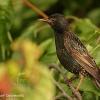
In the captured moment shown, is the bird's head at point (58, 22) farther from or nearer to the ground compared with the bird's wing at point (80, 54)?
farther from the ground

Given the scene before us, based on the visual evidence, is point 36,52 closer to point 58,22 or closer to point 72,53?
point 72,53

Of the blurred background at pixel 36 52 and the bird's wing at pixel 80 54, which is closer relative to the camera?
the blurred background at pixel 36 52

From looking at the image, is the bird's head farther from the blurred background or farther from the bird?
the blurred background

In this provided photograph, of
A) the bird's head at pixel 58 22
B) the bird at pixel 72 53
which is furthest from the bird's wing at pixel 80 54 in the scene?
the bird's head at pixel 58 22

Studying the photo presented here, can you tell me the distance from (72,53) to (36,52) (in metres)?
3.55

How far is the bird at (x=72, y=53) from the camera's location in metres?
4.82

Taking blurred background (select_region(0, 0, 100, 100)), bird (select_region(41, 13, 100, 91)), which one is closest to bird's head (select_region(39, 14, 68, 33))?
bird (select_region(41, 13, 100, 91))

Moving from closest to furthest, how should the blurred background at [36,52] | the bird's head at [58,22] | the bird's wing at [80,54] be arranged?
the blurred background at [36,52] < the bird's wing at [80,54] < the bird's head at [58,22]

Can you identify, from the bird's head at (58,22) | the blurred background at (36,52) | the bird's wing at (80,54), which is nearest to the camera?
the blurred background at (36,52)

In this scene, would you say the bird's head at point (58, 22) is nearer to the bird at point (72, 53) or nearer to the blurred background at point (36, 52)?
the bird at point (72, 53)

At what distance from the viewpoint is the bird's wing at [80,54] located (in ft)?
15.7

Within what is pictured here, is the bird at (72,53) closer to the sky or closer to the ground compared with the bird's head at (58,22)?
closer to the ground

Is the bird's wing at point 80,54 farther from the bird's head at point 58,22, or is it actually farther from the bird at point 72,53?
the bird's head at point 58,22

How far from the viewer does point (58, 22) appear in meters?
5.45
